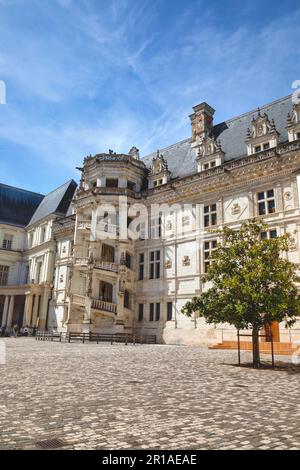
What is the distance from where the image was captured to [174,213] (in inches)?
1272

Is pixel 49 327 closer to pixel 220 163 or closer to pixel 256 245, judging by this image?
pixel 220 163

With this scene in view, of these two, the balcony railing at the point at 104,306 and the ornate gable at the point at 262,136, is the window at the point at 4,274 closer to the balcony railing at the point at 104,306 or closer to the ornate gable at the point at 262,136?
the balcony railing at the point at 104,306

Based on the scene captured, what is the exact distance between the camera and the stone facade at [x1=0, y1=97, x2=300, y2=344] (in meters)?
26.4

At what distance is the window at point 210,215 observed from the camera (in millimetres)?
29344

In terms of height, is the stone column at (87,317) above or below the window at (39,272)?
below

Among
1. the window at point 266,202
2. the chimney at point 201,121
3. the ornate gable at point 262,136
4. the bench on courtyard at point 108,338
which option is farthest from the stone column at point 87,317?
the chimney at point 201,121

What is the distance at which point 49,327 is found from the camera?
41562 mm

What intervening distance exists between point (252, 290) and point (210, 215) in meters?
16.0

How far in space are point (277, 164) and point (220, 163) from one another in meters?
5.68

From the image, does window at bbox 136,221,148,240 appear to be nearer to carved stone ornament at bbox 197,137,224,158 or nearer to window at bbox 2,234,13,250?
carved stone ornament at bbox 197,137,224,158

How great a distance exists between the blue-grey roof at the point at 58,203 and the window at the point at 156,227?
58.5ft

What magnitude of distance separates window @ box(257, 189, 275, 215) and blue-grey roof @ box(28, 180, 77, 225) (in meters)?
28.5

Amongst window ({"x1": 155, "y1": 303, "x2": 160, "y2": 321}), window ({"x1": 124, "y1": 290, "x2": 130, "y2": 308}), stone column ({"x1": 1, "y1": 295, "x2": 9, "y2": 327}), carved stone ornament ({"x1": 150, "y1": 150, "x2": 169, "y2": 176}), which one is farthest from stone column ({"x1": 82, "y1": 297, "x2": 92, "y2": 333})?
stone column ({"x1": 1, "y1": 295, "x2": 9, "y2": 327})
